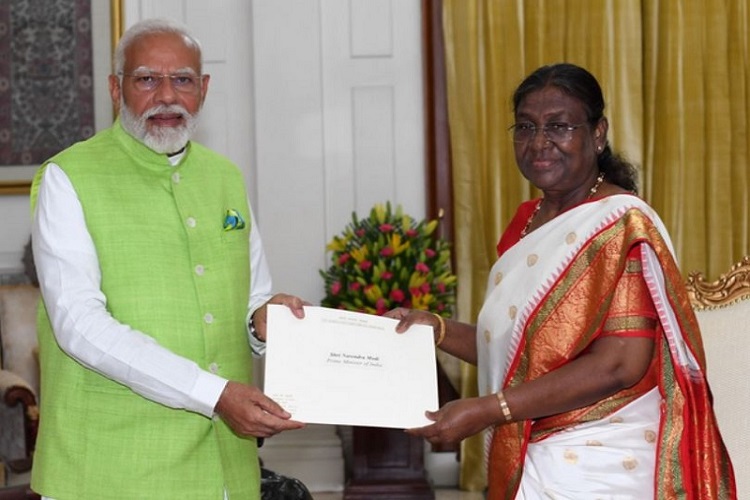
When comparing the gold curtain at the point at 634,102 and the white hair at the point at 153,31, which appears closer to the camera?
the white hair at the point at 153,31

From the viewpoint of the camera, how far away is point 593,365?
2564 mm

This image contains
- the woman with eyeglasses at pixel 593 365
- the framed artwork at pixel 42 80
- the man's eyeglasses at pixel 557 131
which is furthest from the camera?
the framed artwork at pixel 42 80

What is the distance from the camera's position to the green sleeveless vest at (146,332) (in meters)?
2.66

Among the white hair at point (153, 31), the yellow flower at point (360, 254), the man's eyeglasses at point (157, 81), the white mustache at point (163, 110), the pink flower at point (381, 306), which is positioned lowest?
the pink flower at point (381, 306)

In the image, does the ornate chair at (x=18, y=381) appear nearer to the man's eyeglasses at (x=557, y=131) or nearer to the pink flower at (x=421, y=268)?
the pink flower at (x=421, y=268)

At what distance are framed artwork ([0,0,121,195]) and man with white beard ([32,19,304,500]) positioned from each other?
11.6 ft

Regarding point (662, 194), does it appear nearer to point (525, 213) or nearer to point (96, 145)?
point (525, 213)

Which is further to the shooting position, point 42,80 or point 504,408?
point 42,80

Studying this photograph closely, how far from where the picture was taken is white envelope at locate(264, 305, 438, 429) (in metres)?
2.66

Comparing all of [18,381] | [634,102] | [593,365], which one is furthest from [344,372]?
[634,102]

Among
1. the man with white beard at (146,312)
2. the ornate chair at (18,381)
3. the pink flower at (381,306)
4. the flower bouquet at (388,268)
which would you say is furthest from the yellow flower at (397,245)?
the man with white beard at (146,312)

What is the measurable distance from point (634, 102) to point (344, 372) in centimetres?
352

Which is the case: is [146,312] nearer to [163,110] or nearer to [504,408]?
[163,110]

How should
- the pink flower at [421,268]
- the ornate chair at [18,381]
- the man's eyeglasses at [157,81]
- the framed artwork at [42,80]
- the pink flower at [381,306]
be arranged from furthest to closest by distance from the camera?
the framed artwork at [42,80] < the ornate chair at [18,381] < the pink flower at [421,268] < the pink flower at [381,306] < the man's eyeglasses at [157,81]
